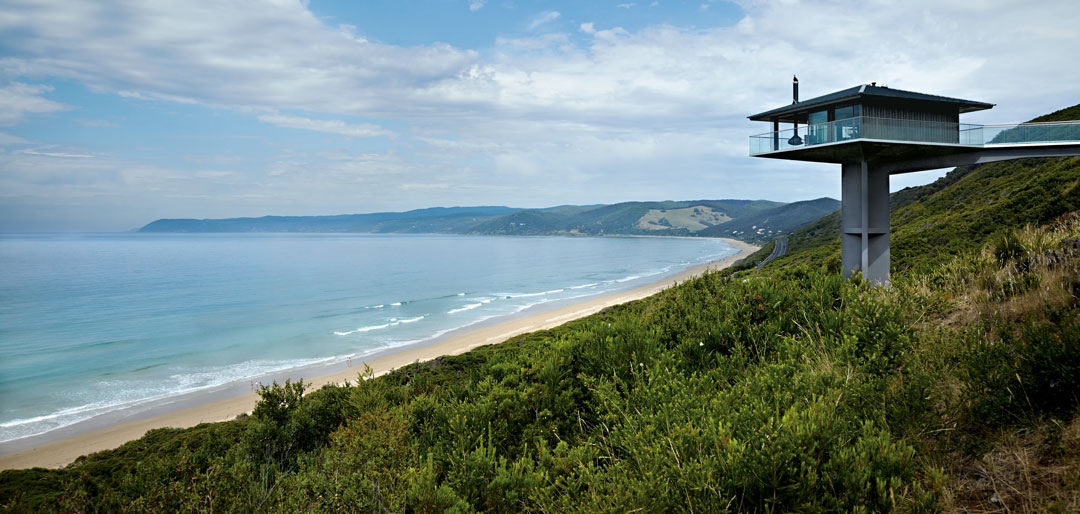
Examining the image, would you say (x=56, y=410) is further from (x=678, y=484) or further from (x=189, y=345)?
(x=678, y=484)

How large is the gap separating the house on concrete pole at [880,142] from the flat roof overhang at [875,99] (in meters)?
0.03

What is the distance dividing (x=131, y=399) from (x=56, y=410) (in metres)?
3.26

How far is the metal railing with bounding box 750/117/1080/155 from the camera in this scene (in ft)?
64.8

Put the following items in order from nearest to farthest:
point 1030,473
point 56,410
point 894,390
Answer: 1. point 1030,473
2. point 894,390
3. point 56,410

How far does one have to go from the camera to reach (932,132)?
20.7 meters

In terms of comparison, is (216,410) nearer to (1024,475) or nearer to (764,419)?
(764,419)

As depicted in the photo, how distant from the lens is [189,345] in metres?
42.2

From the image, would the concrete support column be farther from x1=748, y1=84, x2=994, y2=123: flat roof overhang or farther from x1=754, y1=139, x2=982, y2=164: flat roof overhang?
x1=748, y1=84, x2=994, y2=123: flat roof overhang

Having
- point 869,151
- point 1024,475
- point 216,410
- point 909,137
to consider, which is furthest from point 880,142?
point 216,410

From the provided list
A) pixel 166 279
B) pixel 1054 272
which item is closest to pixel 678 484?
→ pixel 1054 272

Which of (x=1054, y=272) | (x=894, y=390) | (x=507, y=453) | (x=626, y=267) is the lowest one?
(x=626, y=267)

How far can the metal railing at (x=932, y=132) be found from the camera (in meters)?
19.8

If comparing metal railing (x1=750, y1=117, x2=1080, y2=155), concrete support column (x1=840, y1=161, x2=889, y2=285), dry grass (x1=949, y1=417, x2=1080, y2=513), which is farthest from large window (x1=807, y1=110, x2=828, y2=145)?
dry grass (x1=949, y1=417, x2=1080, y2=513)

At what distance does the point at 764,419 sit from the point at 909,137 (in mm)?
20973
